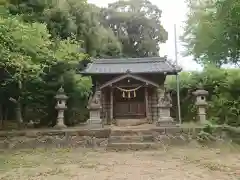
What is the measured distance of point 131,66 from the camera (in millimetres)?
19078

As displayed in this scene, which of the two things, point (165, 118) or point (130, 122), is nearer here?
point (165, 118)

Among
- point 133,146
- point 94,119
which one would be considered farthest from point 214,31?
point 94,119

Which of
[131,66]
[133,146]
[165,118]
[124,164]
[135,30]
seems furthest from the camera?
[135,30]

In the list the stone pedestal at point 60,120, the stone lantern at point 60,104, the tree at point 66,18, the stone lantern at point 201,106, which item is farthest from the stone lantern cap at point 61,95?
the stone lantern at point 201,106

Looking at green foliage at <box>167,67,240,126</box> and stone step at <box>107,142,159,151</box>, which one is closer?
stone step at <box>107,142,159,151</box>

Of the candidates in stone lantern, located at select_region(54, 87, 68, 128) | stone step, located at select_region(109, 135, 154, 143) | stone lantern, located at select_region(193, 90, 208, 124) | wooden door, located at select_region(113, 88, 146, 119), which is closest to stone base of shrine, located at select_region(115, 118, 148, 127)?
wooden door, located at select_region(113, 88, 146, 119)

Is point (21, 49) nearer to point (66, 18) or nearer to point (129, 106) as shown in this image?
point (66, 18)

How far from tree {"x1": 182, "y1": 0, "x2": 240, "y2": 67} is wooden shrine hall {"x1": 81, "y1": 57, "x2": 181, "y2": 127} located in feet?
7.26

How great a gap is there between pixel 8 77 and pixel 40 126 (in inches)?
159

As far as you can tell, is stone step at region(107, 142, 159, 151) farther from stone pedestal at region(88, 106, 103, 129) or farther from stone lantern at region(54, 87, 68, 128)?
stone lantern at region(54, 87, 68, 128)

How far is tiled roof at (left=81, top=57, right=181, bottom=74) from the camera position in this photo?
55.1 ft

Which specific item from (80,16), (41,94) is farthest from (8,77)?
(80,16)

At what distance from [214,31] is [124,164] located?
8942 mm

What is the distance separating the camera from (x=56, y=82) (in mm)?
15680
